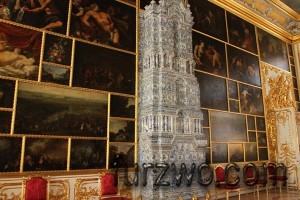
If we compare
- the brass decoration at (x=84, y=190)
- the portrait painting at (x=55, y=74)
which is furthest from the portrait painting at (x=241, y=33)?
the brass decoration at (x=84, y=190)

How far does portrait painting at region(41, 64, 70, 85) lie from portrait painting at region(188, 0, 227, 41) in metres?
5.85

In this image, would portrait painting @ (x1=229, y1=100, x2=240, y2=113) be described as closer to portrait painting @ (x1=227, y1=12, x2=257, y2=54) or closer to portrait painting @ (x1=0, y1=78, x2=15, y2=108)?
portrait painting @ (x1=227, y1=12, x2=257, y2=54)

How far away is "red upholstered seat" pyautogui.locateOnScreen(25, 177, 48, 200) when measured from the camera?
5797 millimetres

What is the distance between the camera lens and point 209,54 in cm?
1124

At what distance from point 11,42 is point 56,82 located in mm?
1415

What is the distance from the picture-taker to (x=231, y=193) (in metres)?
10.5

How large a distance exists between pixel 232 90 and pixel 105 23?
6344mm

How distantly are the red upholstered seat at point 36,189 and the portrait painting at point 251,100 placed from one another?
8.96 m

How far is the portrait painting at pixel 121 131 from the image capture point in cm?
791

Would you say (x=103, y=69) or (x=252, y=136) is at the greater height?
(x=103, y=69)

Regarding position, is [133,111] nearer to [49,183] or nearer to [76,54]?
[76,54]

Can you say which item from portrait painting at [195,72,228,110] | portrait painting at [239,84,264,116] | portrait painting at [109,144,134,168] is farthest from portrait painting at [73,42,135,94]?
portrait painting at [239,84,264,116]

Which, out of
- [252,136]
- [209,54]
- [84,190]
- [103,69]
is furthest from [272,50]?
[84,190]

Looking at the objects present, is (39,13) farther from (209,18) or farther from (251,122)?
(251,122)
